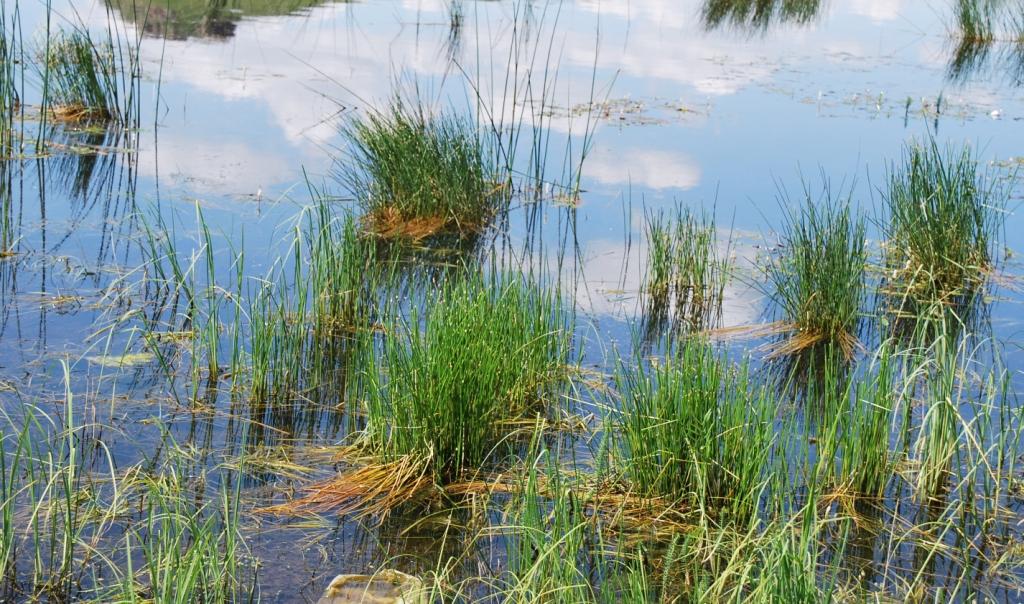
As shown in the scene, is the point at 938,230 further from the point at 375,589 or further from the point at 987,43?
the point at 987,43

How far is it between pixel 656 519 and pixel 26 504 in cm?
179

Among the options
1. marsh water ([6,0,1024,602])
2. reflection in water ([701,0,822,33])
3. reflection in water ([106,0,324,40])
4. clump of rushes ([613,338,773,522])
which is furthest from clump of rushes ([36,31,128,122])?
reflection in water ([701,0,822,33])

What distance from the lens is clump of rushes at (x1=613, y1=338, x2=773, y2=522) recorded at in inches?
127

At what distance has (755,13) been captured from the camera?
1600cm

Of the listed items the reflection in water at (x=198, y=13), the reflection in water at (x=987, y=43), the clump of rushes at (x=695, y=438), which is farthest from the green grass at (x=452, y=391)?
the reflection in water at (x=987, y=43)

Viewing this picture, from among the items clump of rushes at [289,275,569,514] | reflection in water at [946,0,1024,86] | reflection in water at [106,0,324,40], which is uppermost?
reflection in water at [946,0,1024,86]

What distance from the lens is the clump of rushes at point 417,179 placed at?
20.2 feet

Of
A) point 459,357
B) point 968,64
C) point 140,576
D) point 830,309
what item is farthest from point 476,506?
point 968,64

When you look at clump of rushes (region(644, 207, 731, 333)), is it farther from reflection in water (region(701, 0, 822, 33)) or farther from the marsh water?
reflection in water (region(701, 0, 822, 33))

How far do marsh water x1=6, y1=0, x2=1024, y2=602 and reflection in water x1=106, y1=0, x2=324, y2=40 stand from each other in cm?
7

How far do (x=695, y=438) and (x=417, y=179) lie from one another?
10.7ft

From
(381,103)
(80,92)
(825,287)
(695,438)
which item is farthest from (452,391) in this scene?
(80,92)

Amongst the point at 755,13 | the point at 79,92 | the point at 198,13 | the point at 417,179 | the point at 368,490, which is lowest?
the point at 368,490

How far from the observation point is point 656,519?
3.20 m
